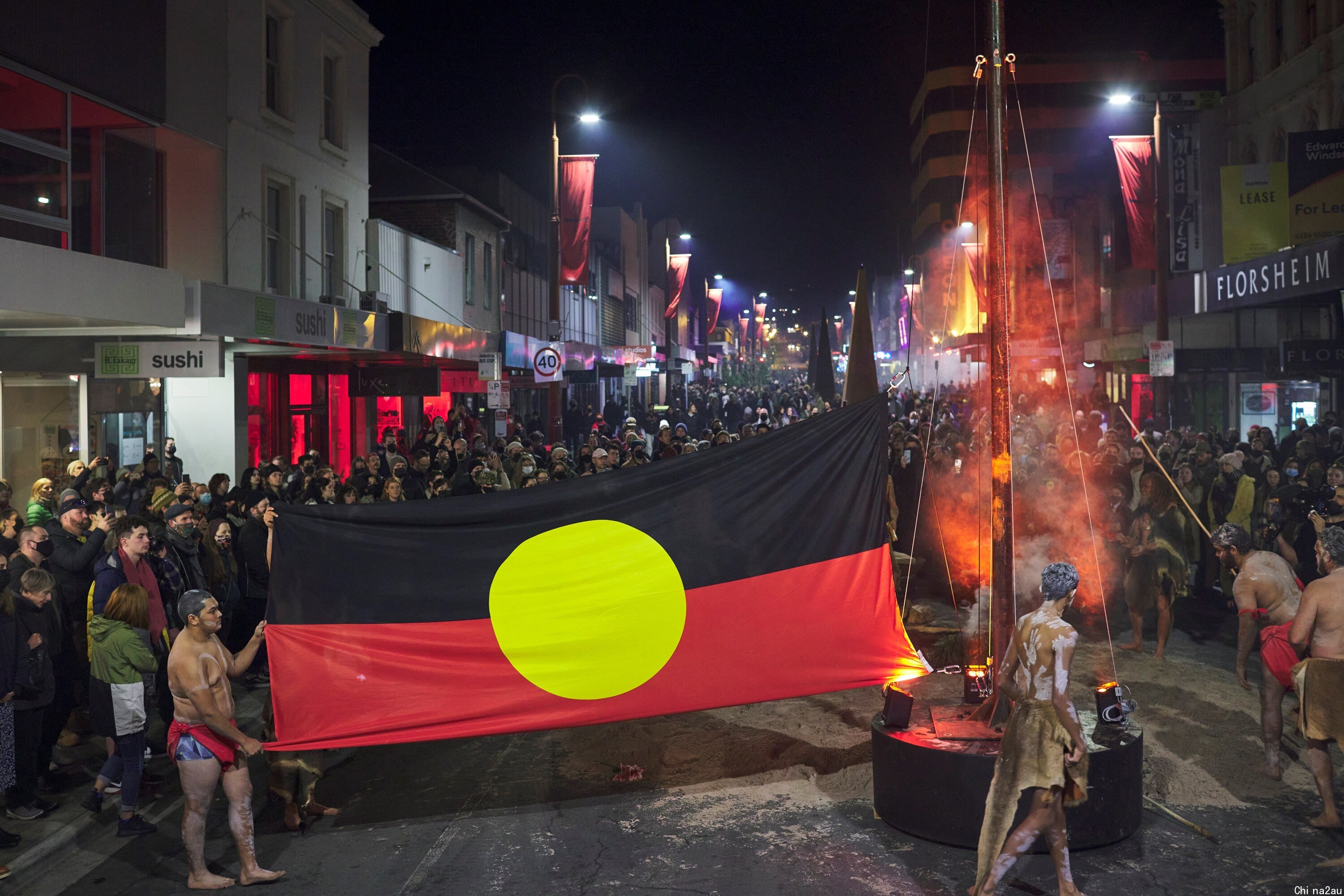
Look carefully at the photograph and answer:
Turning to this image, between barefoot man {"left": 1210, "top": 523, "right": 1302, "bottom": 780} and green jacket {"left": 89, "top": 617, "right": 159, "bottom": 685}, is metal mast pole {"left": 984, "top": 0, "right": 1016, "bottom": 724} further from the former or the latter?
green jacket {"left": 89, "top": 617, "right": 159, "bottom": 685}

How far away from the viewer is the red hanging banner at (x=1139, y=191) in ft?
74.7

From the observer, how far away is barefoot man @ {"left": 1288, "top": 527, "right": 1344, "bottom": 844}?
6.10 metres

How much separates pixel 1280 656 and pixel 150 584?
7.23m

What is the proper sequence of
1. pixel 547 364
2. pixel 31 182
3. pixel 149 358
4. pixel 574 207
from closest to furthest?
pixel 31 182 < pixel 149 358 < pixel 547 364 < pixel 574 207

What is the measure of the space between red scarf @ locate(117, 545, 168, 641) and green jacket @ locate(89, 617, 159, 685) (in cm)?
46

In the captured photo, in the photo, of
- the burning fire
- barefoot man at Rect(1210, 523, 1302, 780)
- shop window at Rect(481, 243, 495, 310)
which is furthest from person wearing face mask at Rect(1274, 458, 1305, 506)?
shop window at Rect(481, 243, 495, 310)

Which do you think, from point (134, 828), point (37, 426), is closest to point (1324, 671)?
point (134, 828)

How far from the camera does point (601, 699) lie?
6.43 meters

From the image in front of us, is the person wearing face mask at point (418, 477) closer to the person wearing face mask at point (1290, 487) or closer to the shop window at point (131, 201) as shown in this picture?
the shop window at point (131, 201)

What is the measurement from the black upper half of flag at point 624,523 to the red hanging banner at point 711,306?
2148 inches

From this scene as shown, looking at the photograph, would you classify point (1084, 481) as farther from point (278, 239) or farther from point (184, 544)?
point (278, 239)

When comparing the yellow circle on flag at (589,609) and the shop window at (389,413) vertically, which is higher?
the shop window at (389,413)

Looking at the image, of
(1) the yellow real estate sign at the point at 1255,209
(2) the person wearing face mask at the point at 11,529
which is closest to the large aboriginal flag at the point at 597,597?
→ (2) the person wearing face mask at the point at 11,529

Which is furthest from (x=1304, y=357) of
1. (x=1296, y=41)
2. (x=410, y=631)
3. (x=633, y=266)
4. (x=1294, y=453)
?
(x=633, y=266)
